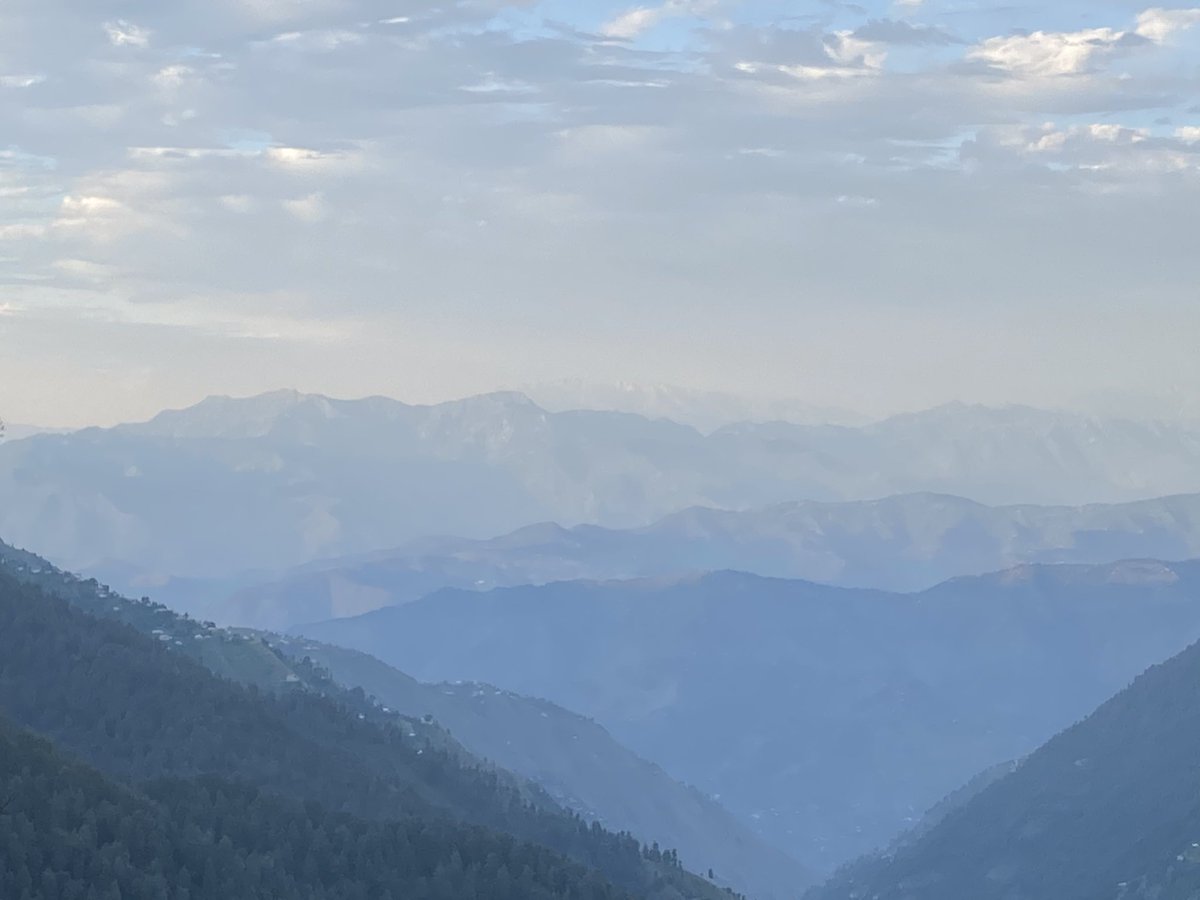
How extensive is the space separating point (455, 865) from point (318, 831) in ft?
49.3

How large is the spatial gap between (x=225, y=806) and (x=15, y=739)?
23.2 m

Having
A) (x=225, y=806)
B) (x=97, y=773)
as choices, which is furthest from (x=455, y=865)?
(x=97, y=773)

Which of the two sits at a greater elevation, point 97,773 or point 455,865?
point 97,773

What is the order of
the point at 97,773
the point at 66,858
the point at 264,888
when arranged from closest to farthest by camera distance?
the point at 66,858
the point at 264,888
the point at 97,773

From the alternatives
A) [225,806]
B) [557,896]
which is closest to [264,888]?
[225,806]

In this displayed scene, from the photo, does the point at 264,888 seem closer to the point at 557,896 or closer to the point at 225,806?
the point at 225,806

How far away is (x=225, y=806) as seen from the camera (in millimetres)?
198250

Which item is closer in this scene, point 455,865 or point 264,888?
point 264,888

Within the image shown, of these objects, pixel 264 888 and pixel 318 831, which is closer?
pixel 264 888

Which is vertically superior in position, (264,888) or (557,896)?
(264,888)

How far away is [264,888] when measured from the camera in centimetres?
17588

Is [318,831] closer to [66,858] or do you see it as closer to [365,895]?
[365,895]

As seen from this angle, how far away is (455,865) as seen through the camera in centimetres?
19788

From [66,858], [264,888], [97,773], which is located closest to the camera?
[66,858]
